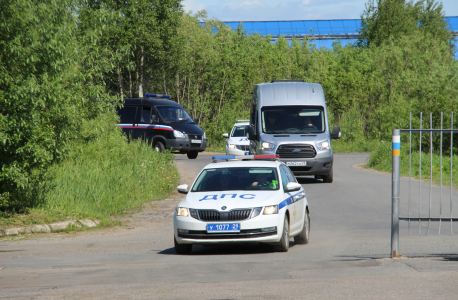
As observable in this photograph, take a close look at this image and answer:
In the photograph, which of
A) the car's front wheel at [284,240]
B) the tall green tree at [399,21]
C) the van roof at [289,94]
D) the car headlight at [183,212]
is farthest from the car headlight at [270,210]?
the tall green tree at [399,21]

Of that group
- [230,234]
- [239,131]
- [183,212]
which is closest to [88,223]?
[183,212]

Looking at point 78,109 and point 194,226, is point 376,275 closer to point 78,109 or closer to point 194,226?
point 194,226

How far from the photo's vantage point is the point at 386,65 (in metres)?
52.5

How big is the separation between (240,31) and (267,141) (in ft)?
160

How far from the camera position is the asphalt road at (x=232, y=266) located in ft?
19.7

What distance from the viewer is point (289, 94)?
20.0 meters

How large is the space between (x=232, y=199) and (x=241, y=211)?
28 cm

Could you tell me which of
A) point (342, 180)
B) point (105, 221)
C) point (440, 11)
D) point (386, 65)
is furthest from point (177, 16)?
point (440, 11)

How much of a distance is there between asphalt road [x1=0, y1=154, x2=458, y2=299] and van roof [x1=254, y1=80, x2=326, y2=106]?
7.50 metres

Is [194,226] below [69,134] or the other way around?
below

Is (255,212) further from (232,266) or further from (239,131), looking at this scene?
(239,131)

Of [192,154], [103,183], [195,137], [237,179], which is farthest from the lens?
[192,154]

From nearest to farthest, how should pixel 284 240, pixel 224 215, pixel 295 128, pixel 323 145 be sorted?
pixel 224 215, pixel 284 240, pixel 323 145, pixel 295 128

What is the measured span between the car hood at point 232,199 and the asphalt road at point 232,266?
0.75m
